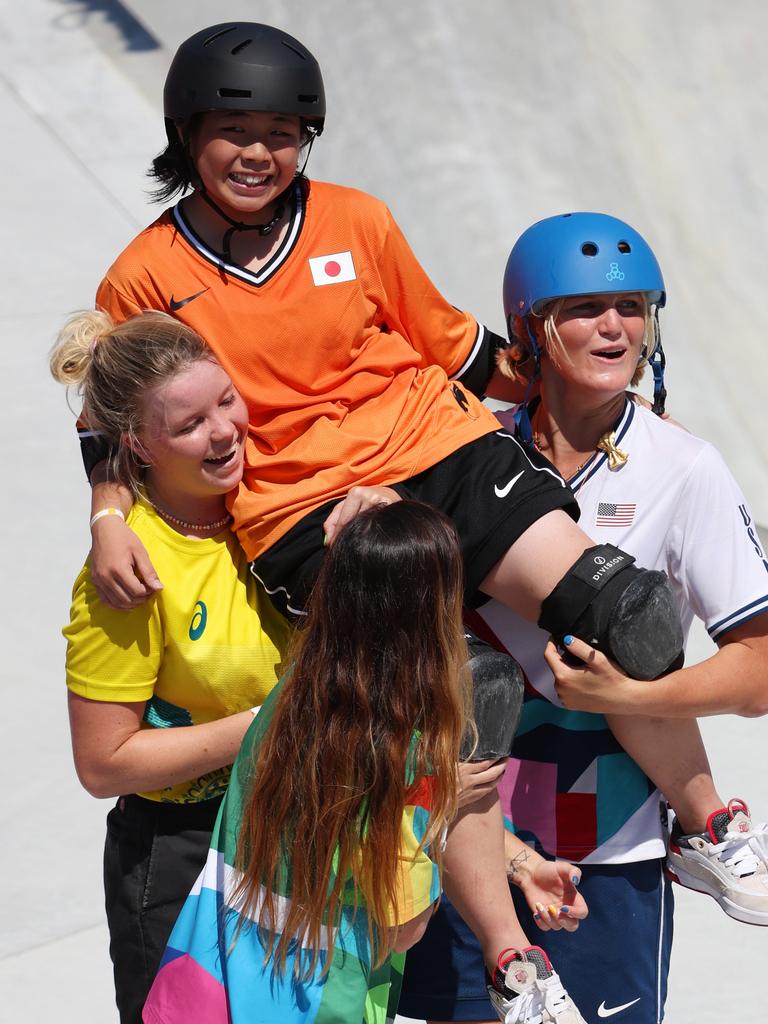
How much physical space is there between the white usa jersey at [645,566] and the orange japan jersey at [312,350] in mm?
328

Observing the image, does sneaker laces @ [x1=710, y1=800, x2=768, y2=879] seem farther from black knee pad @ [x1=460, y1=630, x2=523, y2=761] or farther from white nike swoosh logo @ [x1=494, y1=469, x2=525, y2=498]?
white nike swoosh logo @ [x1=494, y1=469, x2=525, y2=498]

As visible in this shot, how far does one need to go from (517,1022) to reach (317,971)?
58 centimetres

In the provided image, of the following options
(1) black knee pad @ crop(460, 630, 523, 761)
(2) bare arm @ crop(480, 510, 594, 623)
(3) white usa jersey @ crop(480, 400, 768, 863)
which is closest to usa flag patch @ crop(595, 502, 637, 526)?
(3) white usa jersey @ crop(480, 400, 768, 863)

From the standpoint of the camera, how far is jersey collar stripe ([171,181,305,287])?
8.98 ft

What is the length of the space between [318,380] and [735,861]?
1313mm

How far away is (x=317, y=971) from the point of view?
6.96ft

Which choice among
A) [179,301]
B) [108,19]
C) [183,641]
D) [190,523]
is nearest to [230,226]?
[179,301]

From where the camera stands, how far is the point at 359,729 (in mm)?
2100

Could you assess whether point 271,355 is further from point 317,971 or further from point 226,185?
point 317,971

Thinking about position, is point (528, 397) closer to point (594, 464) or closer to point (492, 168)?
point (594, 464)

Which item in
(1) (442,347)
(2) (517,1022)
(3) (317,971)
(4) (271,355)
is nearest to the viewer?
(3) (317,971)

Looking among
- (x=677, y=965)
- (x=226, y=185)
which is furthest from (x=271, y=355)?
(x=677, y=965)

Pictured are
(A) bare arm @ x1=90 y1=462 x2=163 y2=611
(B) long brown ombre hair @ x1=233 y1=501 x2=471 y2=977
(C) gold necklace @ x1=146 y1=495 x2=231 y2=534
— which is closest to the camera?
(B) long brown ombre hair @ x1=233 y1=501 x2=471 y2=977

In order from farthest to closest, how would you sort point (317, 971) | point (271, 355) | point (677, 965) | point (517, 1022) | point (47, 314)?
point (47, 314), point (677, 965), point (271, 355), point (517, 1022), point (317, 971)
